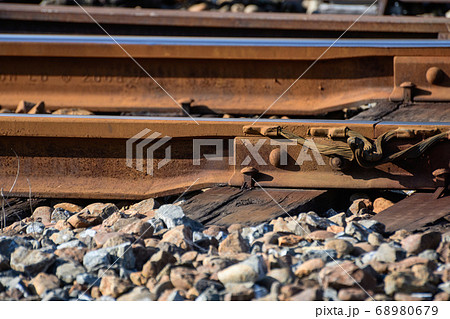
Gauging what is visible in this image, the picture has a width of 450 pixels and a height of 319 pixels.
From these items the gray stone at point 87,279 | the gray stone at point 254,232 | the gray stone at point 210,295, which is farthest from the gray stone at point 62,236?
the gray stone at point 210,295

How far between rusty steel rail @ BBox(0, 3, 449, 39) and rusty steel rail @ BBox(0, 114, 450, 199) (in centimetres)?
220

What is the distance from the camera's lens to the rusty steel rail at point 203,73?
15.1 ft

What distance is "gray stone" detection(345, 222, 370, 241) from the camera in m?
2.93

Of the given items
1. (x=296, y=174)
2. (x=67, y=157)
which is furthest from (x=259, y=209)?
(x=67, y=157)

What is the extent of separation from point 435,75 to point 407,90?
0.21 m

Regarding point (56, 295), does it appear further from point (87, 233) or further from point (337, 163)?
point (337, 163)

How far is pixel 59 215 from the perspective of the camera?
3.62m

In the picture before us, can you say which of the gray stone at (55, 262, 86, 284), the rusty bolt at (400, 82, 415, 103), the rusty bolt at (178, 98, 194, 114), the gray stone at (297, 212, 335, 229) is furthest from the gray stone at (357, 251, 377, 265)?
the rusty bolt at (178, 98, 194, 114)

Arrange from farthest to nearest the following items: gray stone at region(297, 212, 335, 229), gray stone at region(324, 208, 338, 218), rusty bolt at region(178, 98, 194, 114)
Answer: rusty bolt at region(178, 98, 194, 114) < gray stone at region(324, 208, 338, 218) < gray stone at region(297, 212, 335, 229)

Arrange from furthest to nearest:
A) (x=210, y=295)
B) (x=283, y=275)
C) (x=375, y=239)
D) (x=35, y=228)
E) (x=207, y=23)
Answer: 1. (x=207, y=23)
2. (x=35, y=228)
3. (x=375, y=239)
4. (x=283, y=275)
5. (x=210, y=295)

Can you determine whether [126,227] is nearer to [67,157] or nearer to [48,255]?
[48,255]

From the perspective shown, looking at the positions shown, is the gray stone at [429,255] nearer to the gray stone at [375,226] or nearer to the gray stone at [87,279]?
the gray stone at [375,226]

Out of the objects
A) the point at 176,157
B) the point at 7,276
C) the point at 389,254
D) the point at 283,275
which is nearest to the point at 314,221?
the point at 389,254

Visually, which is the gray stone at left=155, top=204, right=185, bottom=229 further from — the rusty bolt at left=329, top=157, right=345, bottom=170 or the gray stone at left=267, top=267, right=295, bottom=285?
the rusty bolt at left=329, top=157, right=345, bottom=170
